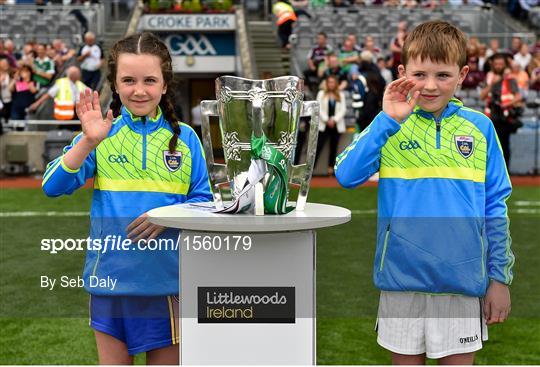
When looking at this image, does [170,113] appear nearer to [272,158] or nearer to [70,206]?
[272,158]

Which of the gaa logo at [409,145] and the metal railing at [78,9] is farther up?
the metal railing at [78,9]

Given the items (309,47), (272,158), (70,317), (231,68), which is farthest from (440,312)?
(231,68)

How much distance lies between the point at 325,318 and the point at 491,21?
17910mm

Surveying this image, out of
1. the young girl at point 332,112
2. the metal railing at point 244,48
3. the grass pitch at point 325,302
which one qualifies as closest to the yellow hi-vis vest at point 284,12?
the metal railing at point 244,48

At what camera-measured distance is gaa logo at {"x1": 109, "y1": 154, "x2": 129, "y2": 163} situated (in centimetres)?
262

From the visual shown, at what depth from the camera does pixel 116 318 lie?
2.62m

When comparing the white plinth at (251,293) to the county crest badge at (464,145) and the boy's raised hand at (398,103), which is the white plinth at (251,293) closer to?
the boy's raised hand at (398,103)

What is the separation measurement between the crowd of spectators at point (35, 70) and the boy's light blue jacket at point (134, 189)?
1173 cm

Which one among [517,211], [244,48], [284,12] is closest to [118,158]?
[517,211]

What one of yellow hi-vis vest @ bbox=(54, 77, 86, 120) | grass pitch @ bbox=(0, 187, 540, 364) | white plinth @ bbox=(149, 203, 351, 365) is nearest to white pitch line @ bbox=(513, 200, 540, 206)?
grass pitch @ bbox=(0, 187, 540, 364)

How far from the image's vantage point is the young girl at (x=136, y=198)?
2.57 meters

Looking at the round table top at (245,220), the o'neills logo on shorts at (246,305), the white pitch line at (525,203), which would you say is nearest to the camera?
the round table top at (245,220)

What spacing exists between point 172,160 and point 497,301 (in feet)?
3.48

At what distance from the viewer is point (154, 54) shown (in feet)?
8.57
